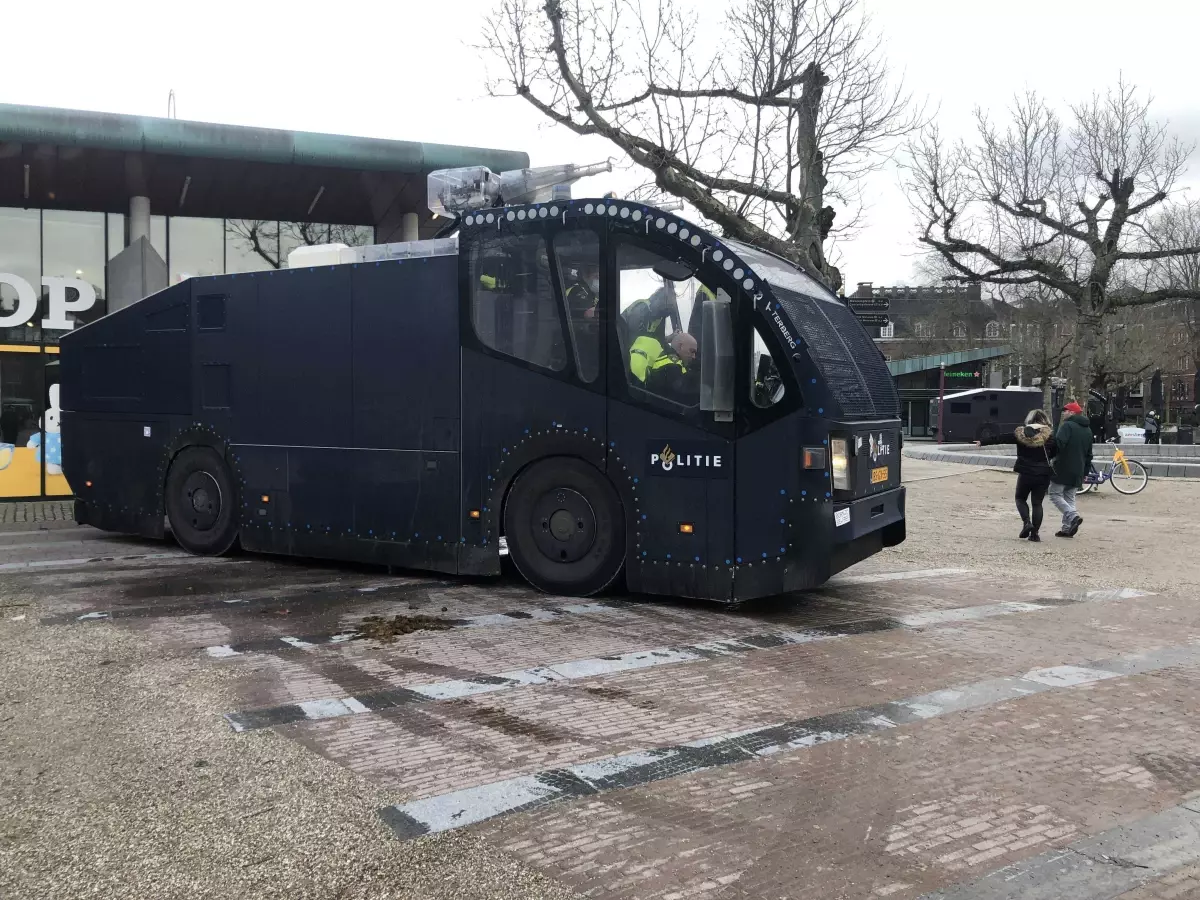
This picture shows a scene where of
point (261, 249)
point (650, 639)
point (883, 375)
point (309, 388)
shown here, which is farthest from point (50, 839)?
point (261, 249)

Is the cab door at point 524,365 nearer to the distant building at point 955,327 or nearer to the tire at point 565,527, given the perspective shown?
the tire at point 565,527

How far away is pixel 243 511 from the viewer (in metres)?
10.1

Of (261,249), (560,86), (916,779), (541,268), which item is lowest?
(916,779)

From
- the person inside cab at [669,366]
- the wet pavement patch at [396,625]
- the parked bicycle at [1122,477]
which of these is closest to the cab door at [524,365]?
the person inside cab at [669,366]

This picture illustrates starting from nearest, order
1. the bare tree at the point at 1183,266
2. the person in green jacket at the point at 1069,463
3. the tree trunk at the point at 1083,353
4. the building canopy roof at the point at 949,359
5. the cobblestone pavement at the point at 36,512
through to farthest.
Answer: the person in green jacket at the point at 1069,463 < the cobblestone pavement at the point at 36,512 < the tree trunk at the point at 1083,353 < the bare tree at the point at 1183,266 < the building canopy roof at the point at 949,359

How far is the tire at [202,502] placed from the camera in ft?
33.7

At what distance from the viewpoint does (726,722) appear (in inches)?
199

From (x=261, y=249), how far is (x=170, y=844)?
17595 mm

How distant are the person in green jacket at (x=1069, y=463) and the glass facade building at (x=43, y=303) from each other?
13.6m

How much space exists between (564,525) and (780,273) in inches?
106

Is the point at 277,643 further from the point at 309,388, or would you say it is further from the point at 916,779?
the point at 916,779

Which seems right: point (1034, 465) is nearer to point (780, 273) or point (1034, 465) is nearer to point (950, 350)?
point (780, 273)

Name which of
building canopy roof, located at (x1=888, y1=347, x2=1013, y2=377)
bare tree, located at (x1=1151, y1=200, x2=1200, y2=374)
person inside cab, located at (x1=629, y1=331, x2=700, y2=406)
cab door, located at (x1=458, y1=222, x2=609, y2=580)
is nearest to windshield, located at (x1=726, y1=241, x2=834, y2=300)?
person inside cab, located at (x1=629, y1=331, x2=700, y2=406)

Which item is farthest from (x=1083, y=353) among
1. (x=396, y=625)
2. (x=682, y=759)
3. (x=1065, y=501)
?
(x=682, y=759)
